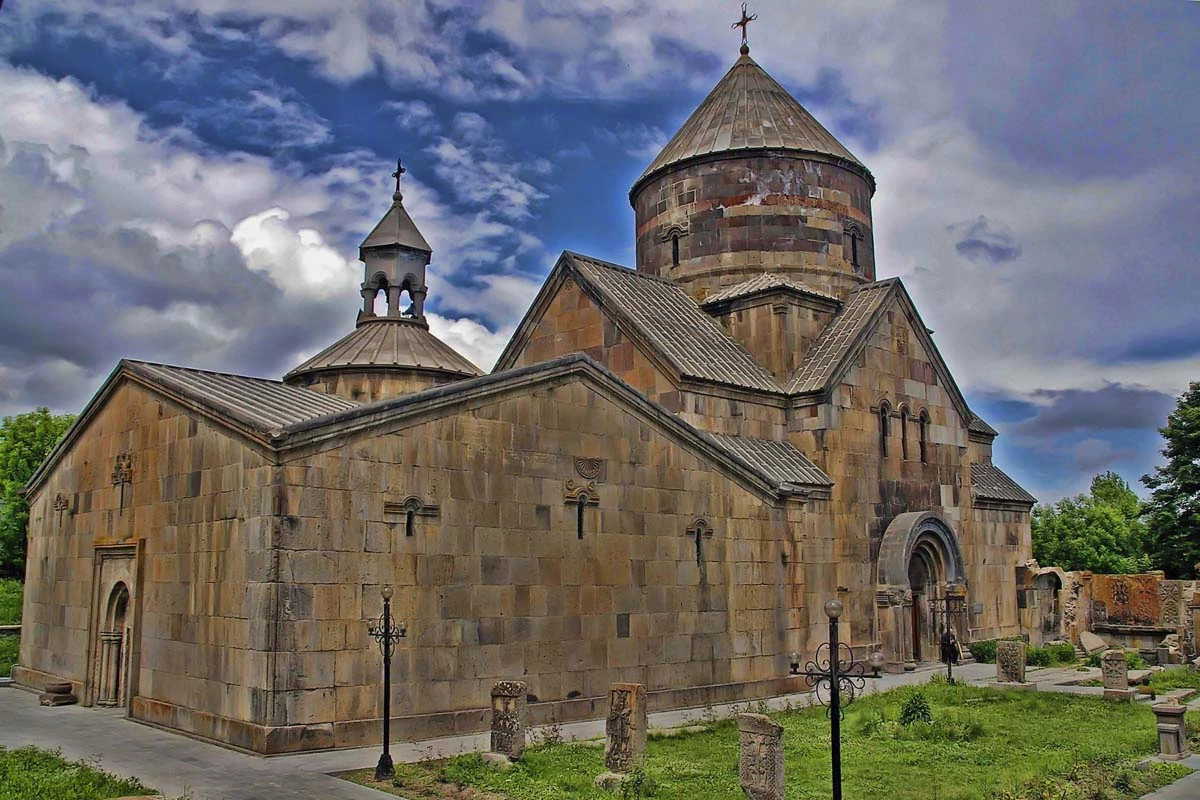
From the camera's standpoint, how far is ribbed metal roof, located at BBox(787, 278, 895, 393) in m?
17.2

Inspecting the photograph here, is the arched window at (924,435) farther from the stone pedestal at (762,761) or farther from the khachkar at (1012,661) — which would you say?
the stone pedestal at (762,761)

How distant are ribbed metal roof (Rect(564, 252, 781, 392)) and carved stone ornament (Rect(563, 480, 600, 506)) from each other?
3.84 meters

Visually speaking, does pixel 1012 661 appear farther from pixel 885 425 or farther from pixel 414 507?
pixel 414 507

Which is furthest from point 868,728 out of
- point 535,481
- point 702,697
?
point 535,481

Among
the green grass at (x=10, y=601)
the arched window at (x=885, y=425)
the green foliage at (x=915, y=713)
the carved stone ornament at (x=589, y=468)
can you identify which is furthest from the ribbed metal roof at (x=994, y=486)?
the green grass at (x=10, y=601)

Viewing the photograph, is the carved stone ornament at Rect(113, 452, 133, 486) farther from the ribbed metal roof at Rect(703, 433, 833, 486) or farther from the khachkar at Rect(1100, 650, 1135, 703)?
the khachkar at Rect(1100, 650, 1135, 703)

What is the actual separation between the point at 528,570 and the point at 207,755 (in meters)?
3.90

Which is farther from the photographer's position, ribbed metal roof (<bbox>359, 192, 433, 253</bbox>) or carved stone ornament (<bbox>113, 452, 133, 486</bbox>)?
ribbed metal roof (<bbox>359, 192, 433, 253</bbox>)

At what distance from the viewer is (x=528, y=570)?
38.6ft

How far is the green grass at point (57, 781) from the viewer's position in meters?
7.74

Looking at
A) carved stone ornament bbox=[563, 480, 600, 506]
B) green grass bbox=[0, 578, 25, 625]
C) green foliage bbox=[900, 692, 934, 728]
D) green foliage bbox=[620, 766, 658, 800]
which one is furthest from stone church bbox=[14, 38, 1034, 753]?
green grass bbox=[0, 578, 25, 625]

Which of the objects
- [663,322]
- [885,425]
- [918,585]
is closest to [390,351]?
[663,322]

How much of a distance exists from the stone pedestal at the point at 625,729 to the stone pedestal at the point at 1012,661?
818 cm

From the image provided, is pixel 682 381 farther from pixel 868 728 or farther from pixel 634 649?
pixel 868 728
